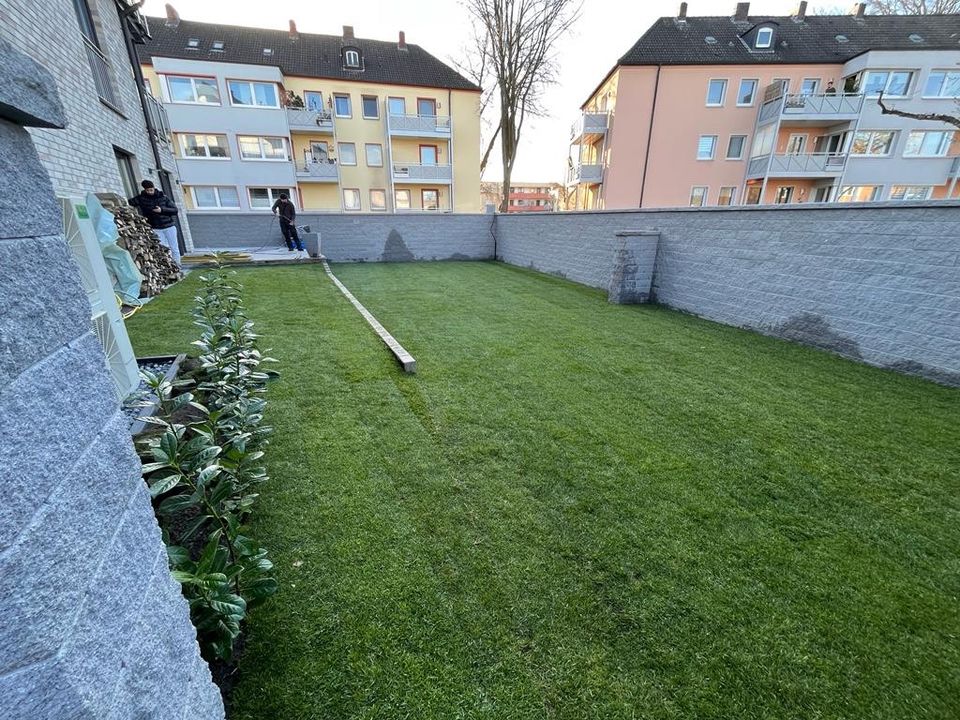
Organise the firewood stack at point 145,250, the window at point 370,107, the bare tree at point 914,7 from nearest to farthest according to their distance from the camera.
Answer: the firewood stack at point 145,250 → the bare tree at point 914,7 → the window at point 370,107

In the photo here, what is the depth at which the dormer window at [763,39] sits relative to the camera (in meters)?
18.2

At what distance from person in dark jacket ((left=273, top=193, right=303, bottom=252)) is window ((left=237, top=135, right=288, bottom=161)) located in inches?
372

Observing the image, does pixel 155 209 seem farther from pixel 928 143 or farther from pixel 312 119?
pixel 928 143

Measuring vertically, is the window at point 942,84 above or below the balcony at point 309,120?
above

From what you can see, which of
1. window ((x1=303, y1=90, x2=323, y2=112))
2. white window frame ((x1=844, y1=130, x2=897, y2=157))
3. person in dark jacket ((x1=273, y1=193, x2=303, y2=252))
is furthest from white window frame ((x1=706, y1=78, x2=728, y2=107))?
person in dark jacket ((x1=273, y1=193, x2=303, y2=252))

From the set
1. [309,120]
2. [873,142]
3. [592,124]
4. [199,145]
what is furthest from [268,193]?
[873,142]

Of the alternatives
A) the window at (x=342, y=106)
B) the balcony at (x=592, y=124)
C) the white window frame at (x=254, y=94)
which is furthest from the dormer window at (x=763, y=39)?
the white window frame at (x=254, y=94)

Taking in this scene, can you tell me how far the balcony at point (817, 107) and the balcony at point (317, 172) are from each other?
66.4ft

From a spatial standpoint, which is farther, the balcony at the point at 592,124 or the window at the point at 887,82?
the balcony at the point at 592,124

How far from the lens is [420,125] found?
20.2 meters

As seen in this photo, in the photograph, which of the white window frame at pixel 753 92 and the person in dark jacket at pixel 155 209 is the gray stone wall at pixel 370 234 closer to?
the person in dark jacket at pixel 155 209

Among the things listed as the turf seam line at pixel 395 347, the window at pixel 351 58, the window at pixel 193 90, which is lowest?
the turf seam line at pixel 395 347

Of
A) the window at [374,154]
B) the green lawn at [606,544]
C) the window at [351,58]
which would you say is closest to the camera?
the green lawn at [606,544]

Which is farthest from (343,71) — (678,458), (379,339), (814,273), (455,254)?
(678,458)
